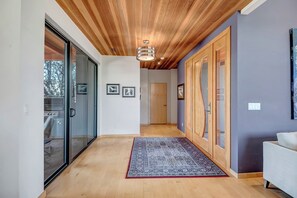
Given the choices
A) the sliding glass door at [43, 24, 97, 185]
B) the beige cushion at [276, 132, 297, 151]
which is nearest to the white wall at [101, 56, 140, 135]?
the sliding glass door at [43, 24, 97, 185]

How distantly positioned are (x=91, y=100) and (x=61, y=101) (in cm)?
216

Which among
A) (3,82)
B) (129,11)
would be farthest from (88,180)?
(129,11)

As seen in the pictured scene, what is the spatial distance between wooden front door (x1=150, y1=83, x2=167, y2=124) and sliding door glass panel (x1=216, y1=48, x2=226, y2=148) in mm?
5670

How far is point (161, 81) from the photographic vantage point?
9523 millimetres

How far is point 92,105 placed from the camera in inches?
224

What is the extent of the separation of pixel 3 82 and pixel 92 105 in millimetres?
3867

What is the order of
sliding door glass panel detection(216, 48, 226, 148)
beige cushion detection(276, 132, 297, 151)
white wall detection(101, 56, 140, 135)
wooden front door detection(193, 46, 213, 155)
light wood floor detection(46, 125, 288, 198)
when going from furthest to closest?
white wall detection(101, 56, 140, 135) < wooden front door detection(193, 46, 213, 155) < sliding door glass panel detection(216, 48, 226, 148) < light wood floor detection(46, 125, 288, 198) < beige cushion detection(276, 132, 297, 151)

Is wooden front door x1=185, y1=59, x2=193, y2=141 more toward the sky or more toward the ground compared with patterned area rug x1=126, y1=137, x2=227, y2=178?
more toward the sky

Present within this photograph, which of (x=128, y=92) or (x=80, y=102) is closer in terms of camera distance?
(x=80, y=102)

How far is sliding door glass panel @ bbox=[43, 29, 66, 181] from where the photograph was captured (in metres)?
2.93

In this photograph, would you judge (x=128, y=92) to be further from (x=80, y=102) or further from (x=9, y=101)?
(x=9, y=101)

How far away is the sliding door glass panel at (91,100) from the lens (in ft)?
17.4

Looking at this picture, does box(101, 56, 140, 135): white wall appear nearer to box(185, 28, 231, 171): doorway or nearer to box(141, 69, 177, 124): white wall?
box(185, 28, 231, 171): doorway

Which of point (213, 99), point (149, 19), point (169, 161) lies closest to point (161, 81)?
point (213, 99)
